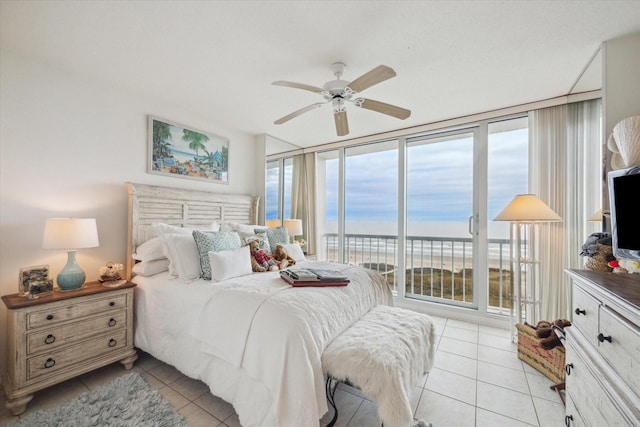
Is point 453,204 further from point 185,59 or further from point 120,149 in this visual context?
point 120,149

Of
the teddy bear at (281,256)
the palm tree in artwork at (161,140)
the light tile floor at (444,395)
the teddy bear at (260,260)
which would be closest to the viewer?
the light tile floor at (444,395)

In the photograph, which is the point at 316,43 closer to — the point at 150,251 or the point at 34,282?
the point at 150,251

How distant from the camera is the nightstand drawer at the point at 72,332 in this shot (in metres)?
1.75

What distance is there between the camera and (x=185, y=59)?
210 cm

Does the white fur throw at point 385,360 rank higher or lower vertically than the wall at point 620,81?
lower

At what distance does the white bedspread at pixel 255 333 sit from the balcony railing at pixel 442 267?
6.07 feet

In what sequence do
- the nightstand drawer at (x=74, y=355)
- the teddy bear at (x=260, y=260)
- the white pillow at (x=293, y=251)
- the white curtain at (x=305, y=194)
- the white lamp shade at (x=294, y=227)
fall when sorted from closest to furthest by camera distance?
the nightstand drawer at (x=74, y=355), the teddy bear at (x=260, y=260), the white pillow at (x=293, y=251), the white lamp shade at (x=294, y=227), the white curtain at (x=305, y=194)

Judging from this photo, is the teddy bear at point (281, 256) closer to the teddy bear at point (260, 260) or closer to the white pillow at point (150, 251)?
the teddy bear at point (260, 260)

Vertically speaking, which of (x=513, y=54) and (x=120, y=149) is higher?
(x=513, y=54)

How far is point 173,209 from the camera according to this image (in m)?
2.91

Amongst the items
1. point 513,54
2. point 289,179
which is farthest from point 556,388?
point 289,179

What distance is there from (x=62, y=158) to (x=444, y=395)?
11.9ft

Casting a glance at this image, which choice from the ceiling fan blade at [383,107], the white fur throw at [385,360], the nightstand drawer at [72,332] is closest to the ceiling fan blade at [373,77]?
the ceiling fan blade at [383,107]

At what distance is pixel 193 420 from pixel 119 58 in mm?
2711
